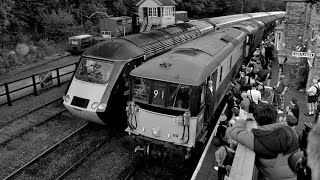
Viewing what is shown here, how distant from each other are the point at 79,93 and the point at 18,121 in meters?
3.79

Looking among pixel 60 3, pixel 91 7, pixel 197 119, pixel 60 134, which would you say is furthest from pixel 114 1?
pixel 197 119

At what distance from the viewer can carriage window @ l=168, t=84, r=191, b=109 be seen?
26.3 feet

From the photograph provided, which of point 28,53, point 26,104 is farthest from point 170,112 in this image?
point 28,53

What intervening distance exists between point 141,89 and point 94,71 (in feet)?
8.86

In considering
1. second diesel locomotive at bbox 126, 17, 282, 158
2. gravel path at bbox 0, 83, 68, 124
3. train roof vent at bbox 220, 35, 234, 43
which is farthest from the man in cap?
gravel path at bbox 0, 83, 68, 124

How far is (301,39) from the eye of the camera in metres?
19.2

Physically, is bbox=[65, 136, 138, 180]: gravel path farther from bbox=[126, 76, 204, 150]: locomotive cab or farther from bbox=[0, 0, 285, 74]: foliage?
bbox=[0, 0, 285, 74]: foliage

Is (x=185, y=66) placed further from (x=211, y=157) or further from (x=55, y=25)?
(x=55, y=25)

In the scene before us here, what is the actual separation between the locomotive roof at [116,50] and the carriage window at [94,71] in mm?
243

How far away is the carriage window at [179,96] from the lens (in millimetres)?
8008

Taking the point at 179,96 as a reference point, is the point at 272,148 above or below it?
above

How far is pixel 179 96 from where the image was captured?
8.07 metres

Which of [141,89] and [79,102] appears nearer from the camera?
[141,89]

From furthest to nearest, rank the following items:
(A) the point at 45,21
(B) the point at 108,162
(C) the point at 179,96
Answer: (A) the point at 45,21
(B) the point at 108,162
(C) the point at 179,96
